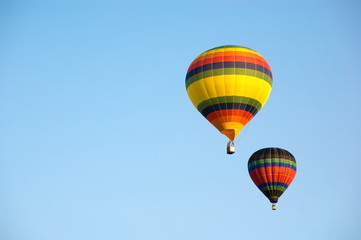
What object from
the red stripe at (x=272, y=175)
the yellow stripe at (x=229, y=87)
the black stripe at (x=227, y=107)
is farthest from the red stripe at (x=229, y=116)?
the red stripe at (x=272, y=175)

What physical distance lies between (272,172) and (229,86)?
1107cm

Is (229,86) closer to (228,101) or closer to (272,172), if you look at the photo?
(228,101)

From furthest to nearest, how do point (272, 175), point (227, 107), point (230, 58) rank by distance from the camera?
point (272, 175), point (230, 58), point (227, 107)

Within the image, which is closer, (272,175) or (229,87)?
(229,87)

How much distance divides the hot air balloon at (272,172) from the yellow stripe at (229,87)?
9047 mm

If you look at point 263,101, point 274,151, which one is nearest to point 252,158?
point 274,151

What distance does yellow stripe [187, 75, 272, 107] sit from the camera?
3950 cm

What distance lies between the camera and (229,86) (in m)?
39.5

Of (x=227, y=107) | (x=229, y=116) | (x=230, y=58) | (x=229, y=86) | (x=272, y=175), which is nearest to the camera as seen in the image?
(x=229, y=86)

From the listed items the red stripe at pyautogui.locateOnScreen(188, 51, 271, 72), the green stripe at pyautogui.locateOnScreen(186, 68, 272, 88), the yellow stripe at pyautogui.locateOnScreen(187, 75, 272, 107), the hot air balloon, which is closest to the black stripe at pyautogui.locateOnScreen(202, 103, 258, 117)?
the yellow stripe at pyautogui.locateOnScreen(187, 75, 272, 107)

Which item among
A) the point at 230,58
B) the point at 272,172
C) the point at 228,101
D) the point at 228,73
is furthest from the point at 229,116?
the point at 272,172

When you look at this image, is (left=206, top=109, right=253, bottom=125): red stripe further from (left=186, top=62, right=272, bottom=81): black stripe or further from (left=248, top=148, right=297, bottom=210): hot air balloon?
(left=248, top=148, right=297, bottom=210): hot air balloon

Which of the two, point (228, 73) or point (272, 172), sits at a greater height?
point (228, 73)

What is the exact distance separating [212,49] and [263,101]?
4.74m
